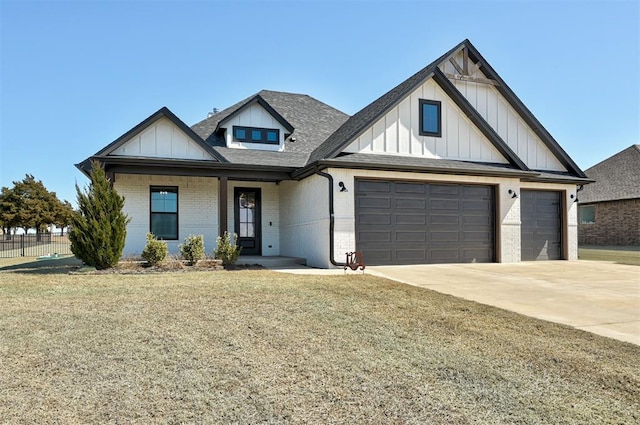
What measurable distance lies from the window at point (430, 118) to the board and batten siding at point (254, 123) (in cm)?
521

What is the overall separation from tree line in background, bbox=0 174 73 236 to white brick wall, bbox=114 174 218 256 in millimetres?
33504

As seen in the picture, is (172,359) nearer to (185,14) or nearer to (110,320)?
(110,320)

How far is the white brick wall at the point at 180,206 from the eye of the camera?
14.3 m

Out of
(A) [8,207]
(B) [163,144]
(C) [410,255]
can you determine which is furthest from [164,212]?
(A) [8,207]

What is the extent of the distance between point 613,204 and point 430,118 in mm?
19100

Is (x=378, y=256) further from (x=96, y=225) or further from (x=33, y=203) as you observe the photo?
(x=33, y=203)

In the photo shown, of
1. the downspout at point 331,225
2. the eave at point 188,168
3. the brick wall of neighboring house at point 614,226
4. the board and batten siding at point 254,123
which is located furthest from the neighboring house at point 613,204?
the eave at point 188,168

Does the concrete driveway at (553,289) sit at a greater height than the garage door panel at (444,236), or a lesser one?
lesser

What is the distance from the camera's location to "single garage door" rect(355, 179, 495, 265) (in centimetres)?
1292

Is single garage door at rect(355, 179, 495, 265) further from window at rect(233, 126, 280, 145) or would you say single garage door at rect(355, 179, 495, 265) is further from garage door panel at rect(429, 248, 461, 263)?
window at rect(233, 126, 280, 145)

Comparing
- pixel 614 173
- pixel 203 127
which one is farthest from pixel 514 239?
pixel 614 173

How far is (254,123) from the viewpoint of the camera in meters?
15.8

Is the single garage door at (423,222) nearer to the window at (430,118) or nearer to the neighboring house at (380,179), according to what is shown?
the neighboring house at (380,179)

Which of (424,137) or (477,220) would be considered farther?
(477,220)
